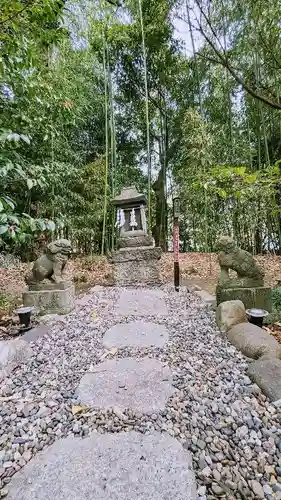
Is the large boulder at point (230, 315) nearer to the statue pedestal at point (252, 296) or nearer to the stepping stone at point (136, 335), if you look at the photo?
the statue pedestal at point (252, 296)

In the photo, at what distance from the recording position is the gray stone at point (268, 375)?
4.16 feet

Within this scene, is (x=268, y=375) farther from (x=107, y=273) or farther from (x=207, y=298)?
(x=107, y=273)

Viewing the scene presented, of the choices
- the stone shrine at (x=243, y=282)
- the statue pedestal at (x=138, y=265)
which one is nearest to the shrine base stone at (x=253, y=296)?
the stone shrine at (x=243, y=282)

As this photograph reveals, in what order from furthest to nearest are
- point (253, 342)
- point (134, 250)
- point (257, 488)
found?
point (134, 250) < point (253, 342) < point (257, 488)

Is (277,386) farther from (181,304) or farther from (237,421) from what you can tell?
(181,304)

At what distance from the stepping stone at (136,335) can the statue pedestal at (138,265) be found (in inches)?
73.2

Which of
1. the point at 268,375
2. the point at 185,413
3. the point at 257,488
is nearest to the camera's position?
the point at 257,488

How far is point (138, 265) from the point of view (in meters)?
4.32

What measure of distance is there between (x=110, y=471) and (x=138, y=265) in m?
3.48

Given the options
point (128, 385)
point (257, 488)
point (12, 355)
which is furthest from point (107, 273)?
point (257, 488)

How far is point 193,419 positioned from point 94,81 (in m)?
7.07

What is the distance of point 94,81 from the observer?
20.9ft

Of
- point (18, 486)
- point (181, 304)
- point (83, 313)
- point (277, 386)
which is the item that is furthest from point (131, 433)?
point (181, 304)

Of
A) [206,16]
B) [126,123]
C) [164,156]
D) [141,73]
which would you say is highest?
[141,73]
